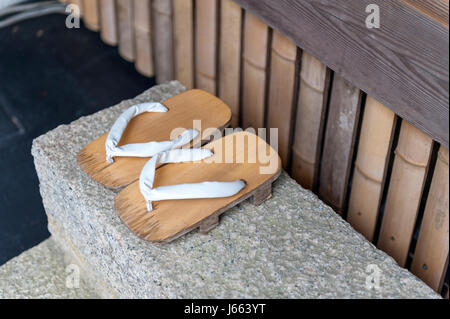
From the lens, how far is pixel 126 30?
2.46 metres

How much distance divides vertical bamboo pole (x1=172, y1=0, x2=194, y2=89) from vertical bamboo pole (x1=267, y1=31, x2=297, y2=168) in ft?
1.34

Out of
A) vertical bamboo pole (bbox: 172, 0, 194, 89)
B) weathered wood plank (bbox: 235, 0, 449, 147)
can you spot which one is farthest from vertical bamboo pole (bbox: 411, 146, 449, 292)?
vertical bamboo pole (bbox: 172, 0, 194, 89)

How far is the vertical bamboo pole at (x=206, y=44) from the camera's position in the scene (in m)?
1.94

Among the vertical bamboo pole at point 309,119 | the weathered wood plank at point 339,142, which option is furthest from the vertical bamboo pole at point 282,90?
the weathered wood plank at point 339,142

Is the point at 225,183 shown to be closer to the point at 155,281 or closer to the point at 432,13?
the point at 155,281

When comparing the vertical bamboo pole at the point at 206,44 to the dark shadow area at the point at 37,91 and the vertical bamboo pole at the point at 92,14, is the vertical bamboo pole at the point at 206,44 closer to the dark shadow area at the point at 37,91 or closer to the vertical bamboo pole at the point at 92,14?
the dark shadow area at the point at 37,91

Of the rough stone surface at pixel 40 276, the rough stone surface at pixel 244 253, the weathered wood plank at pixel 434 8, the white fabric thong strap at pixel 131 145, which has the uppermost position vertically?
the weathered wood plank at pixel 434 8

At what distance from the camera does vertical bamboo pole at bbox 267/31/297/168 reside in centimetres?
171

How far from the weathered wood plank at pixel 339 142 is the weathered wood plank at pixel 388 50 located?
91 millimetres

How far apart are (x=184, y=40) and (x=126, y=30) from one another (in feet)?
1.37

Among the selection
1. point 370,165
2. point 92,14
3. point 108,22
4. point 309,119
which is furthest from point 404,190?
point 92,14

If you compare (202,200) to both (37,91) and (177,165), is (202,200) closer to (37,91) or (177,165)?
(177,165)
